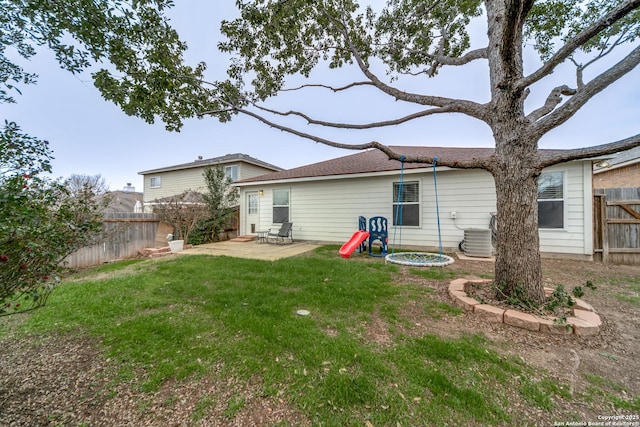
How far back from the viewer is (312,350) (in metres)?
2.23

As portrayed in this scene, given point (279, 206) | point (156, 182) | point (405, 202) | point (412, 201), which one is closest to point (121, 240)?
point (279, 206)

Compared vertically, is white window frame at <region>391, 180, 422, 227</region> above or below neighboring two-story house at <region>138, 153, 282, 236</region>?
below

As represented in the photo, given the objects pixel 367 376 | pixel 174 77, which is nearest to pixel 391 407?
pixel 367 376

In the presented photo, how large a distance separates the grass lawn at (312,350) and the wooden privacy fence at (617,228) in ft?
16.5

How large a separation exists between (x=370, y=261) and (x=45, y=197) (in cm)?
550

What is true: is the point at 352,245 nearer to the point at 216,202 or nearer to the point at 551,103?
the point at 551,103

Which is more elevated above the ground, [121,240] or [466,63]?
[466,63]

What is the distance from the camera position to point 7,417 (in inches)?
61.3

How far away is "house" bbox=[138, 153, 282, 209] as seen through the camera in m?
15.0

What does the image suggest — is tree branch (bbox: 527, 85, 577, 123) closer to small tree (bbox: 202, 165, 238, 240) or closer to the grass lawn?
the grass lawn

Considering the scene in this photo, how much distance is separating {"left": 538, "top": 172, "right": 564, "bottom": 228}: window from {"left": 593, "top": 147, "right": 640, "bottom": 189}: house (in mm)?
7881

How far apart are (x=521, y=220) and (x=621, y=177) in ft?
48.8

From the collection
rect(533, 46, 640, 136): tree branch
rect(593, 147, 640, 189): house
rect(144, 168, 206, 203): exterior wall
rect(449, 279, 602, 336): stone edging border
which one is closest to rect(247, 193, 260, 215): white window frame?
rect(144, 168, 206, 203): exterior wall

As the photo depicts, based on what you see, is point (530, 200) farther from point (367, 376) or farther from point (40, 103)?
point (40, 103)
